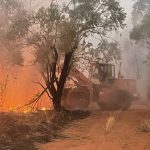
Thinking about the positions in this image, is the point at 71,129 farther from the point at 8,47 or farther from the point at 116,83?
the point at 116,83

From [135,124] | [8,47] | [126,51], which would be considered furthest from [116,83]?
[126,51]

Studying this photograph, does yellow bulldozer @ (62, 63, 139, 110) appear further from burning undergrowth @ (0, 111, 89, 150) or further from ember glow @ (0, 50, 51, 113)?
burning undergrowth @ (0, 111, 89, 150)

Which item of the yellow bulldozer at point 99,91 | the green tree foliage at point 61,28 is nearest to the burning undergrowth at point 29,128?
the green tree foliage at point 61,28

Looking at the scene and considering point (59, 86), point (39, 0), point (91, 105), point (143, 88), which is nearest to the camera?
point (59, 86)

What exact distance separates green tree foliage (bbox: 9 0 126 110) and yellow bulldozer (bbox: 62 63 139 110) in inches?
114

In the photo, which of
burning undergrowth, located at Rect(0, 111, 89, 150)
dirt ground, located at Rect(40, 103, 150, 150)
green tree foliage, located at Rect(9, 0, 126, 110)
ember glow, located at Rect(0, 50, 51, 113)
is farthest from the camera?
ember glow, located at Rect(0, 50, 51, 113)

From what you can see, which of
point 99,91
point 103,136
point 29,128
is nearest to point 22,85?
point 99,91

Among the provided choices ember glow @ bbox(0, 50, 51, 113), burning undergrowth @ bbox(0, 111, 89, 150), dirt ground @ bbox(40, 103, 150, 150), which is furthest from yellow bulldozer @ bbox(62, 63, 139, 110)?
burning undergrowth @ bbox(0, 111, 89, 150)

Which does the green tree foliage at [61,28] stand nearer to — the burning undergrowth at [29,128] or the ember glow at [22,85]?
the burning undergrowth at [29,128]

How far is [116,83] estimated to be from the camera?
28891 millimetres

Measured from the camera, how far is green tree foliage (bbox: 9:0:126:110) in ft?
68.6

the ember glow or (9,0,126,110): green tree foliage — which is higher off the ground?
(9,0,126,110): green tree foliage

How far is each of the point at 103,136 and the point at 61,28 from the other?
7.81 metres

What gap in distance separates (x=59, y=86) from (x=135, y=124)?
19.0 ft
